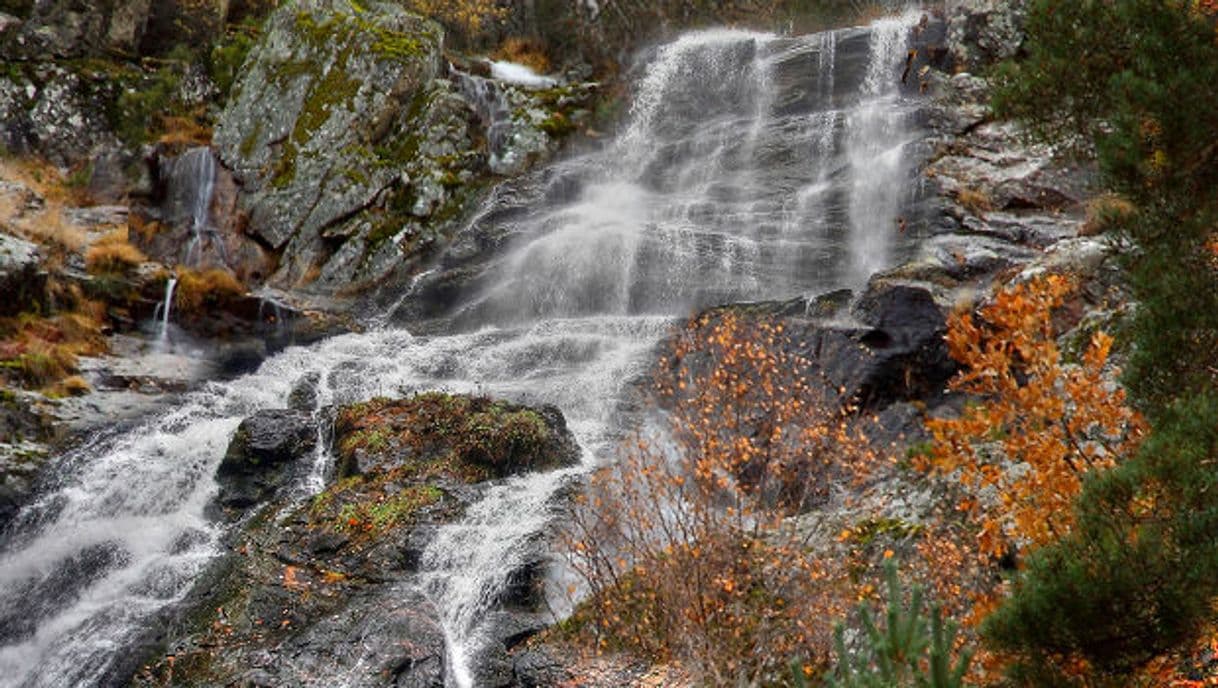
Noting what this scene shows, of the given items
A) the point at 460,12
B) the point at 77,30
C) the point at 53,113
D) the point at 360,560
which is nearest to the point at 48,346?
the point at 360,560

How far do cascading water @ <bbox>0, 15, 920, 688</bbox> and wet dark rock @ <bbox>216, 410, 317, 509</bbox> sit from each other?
1.34ft

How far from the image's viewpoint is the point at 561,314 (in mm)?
18062

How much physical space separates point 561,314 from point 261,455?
277 inches

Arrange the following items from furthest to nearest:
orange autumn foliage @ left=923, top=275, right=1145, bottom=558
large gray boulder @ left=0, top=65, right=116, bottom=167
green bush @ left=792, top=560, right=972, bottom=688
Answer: large gray boulder @ left=0, top=65, right=116, bottom=167 < orange autumn foliage @ left=923, top=275, right=1145, bottom=558 < green bush @ left=792, top=560, right=972, bottom=688

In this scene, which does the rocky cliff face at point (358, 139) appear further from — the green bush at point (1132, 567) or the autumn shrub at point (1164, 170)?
the green bush at point (1132, 567)

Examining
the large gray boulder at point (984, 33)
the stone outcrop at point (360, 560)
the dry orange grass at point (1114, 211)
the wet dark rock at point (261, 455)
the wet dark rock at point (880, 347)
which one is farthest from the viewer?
the large gray boulder at point (984, 33)

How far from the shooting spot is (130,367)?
15727mm

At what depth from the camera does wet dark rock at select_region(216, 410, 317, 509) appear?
12289 millimetres

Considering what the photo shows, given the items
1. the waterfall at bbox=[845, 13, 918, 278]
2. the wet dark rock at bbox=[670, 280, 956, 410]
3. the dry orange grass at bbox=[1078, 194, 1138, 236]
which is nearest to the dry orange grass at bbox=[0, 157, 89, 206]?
the wet dark rock at bbox=[670, 280, 956, 410]

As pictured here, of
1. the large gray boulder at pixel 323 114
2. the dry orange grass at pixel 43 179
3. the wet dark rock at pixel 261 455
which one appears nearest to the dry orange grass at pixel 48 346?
the wet dark rock at pixel 261 455

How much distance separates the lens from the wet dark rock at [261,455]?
40.3 feet

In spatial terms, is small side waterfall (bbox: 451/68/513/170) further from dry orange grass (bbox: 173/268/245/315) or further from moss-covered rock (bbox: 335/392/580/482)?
moss-covered rock (bbox: 335/392/580/482)

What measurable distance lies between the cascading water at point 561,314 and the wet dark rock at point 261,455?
0.41m

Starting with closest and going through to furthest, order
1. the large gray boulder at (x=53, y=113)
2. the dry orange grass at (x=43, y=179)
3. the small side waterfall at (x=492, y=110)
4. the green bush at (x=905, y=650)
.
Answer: the green bush at (x=905, y=650), the dry orange grass at (x=43, y=179), the large gray boulder at (x=53, y=113), the small side waterfall at (x=492, y=110)
